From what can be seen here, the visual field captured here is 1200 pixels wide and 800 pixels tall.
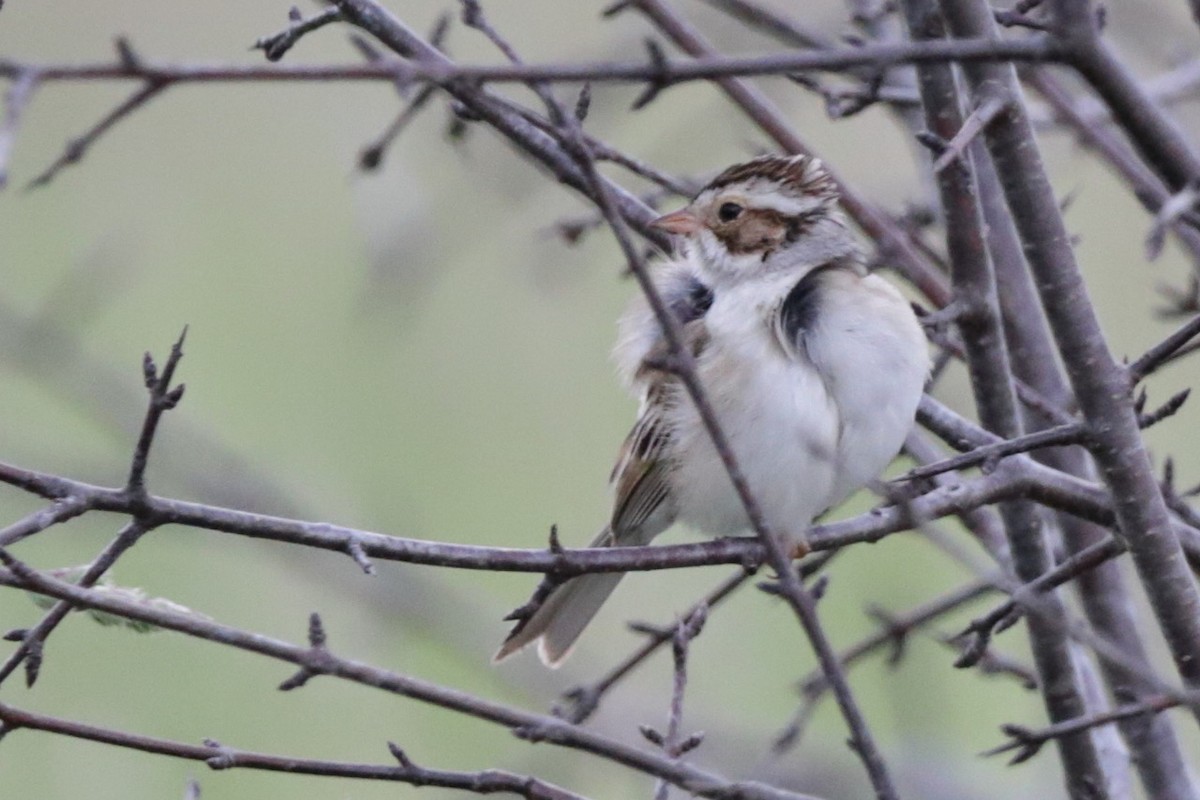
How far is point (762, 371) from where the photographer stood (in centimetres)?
336

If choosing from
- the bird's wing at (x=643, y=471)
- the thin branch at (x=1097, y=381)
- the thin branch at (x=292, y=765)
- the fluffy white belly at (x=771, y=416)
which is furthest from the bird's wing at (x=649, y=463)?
the thin branch at (x=292, y=765)

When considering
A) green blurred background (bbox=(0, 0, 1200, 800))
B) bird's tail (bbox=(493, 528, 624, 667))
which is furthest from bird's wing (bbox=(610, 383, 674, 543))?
green blurred background (bbox=(0, 0, 1200, 800))

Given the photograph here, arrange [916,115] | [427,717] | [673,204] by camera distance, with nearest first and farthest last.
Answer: [916,115]
[427,717]
[673,204]

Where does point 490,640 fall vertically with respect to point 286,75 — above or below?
above

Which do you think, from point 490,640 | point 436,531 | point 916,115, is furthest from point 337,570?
point 436,531

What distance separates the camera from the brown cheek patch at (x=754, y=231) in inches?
150

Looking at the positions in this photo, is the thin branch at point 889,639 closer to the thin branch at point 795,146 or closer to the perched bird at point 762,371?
the perched bird at point 762,371

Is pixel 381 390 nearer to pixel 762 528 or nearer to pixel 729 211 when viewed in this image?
pixel 729 211

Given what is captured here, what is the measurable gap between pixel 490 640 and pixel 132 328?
4.87 metres

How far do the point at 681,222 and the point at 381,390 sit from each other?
15.7ft

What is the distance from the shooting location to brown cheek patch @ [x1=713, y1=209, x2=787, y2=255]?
3.80 meters

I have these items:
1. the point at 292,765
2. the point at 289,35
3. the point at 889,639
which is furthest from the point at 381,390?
the point at 292,765

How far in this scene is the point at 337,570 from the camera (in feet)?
13.8

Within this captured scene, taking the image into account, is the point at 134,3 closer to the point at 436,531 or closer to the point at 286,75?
the point at 436,531
